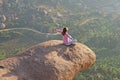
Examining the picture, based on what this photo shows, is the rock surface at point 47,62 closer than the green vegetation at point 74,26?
Yes

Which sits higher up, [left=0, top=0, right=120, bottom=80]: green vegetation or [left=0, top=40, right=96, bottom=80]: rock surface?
[left=0, top=40, right=96, bottom=80]: rock surface

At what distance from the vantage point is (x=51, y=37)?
54594mm

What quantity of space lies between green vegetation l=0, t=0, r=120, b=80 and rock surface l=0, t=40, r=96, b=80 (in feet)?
60.7

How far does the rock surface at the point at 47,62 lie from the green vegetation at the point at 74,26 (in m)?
18.5

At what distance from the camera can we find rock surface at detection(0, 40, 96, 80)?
1415 cm

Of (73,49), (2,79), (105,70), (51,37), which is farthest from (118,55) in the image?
(2,79)

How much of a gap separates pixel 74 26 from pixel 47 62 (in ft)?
149

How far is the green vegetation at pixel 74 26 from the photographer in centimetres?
4147

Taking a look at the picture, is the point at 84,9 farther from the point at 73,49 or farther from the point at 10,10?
the point at 73,49

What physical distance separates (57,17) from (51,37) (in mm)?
14669

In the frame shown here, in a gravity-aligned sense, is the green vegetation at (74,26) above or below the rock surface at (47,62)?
below

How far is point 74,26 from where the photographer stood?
2351 inches

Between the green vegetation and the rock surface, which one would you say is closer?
the rock surface

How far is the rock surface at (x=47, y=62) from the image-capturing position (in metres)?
14.1
